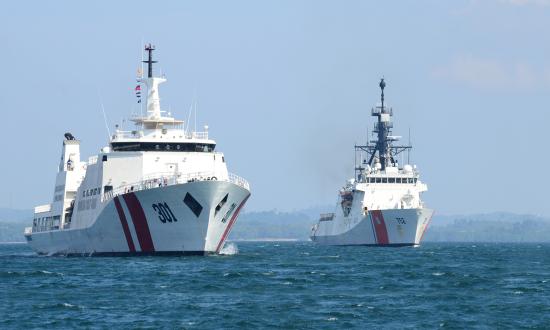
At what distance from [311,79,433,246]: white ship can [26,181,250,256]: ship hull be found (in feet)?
150

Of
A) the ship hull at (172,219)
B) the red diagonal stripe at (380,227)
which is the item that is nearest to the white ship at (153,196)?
the ship hull at (172,219)

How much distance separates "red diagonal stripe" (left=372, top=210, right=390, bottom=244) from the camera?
10612 cm

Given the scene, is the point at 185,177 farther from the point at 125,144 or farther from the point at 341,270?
the point at 341,270

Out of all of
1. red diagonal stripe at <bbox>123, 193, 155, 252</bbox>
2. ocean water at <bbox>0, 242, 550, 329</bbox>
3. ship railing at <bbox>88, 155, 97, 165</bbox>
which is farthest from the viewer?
ship railing at <bbox>88, 155, 97, 165</bbox>

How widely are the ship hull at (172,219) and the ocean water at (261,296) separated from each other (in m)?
1.18

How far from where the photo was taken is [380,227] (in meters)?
107

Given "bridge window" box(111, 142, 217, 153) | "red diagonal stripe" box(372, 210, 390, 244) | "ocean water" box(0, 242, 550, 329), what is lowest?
"ocean water" box(0, 242, 550, 329)

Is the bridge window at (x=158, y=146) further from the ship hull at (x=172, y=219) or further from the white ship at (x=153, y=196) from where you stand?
the ship hull at (x=172, y=219)

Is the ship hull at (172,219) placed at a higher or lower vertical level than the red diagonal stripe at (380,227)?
lower

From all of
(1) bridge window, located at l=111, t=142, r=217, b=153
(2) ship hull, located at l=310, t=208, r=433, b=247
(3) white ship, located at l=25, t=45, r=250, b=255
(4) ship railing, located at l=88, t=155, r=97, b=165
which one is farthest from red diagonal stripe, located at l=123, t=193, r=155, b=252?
(2) ship hull, located at l=310, t=208, r=433, b=247

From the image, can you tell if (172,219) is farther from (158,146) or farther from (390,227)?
(390,227)

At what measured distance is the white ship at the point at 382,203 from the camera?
10581 cm

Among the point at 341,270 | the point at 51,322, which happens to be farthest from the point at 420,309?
the point at 341,270

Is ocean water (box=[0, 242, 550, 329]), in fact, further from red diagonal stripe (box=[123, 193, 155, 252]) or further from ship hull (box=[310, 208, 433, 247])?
ship hull (box=[310, 208, 433, 247])
